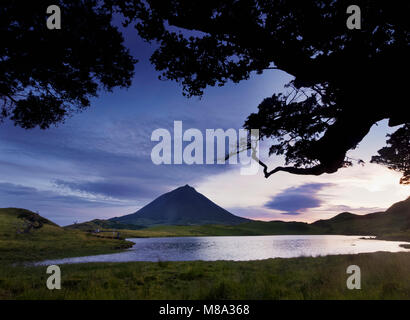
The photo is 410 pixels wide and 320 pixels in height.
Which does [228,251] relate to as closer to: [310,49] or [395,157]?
[395,157]

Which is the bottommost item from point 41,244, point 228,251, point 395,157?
point 228,251

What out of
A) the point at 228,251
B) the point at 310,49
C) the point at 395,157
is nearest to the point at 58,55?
the point at 310,49

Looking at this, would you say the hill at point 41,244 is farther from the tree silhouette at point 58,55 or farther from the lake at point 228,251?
the tree silhouette at point 58,55

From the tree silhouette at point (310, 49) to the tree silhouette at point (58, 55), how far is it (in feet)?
4.89

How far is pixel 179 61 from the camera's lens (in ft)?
28.1

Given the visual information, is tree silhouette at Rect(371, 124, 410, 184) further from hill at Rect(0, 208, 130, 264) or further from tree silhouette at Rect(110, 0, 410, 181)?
hill at Rect(0, 208, 130, 264)

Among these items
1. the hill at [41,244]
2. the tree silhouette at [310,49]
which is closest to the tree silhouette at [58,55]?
the tree silhouette at [310,49]

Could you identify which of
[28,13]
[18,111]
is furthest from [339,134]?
[18,111]

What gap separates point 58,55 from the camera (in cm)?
856

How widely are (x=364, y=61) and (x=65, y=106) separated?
36.9 ft

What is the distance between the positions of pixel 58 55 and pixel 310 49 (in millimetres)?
8984

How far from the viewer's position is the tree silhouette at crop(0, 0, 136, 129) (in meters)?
7.84

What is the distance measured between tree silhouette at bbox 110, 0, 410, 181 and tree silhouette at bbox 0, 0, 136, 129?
149 centimetres

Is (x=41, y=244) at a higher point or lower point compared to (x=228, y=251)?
higher
